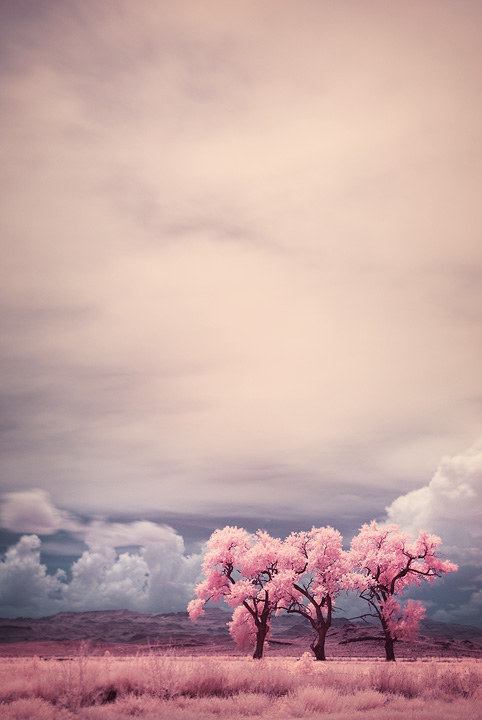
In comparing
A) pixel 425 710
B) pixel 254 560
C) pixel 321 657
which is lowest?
pixel 321 657

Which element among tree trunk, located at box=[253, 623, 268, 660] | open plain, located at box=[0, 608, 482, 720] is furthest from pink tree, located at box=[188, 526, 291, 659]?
open plain, located at box=[0, 608, 482, 720]

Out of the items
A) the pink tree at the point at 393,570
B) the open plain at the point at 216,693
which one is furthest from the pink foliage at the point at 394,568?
the open plain at the point at 216,693

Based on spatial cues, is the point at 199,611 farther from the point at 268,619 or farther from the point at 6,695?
the point at 6,695

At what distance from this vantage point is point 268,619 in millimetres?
46219

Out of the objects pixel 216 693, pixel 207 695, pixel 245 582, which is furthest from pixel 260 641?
pixel 207 695

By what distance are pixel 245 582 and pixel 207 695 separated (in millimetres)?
Answer: 28813

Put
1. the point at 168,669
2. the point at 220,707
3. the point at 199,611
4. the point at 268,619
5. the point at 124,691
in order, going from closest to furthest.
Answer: the point at 220,707 → the point at 124,691 → the point at 168,669 → the point at 268,619 → the point at 199,611

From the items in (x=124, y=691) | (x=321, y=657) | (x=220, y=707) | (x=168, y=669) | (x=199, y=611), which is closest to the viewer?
(x=220, y=707)

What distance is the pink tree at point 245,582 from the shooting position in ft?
145

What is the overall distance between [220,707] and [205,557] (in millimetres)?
33679

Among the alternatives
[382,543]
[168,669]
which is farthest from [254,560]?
[168,669]

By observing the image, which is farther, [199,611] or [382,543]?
[199,611]

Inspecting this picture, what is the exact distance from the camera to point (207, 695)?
16812mm

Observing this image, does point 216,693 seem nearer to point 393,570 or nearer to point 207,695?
point 207,695
